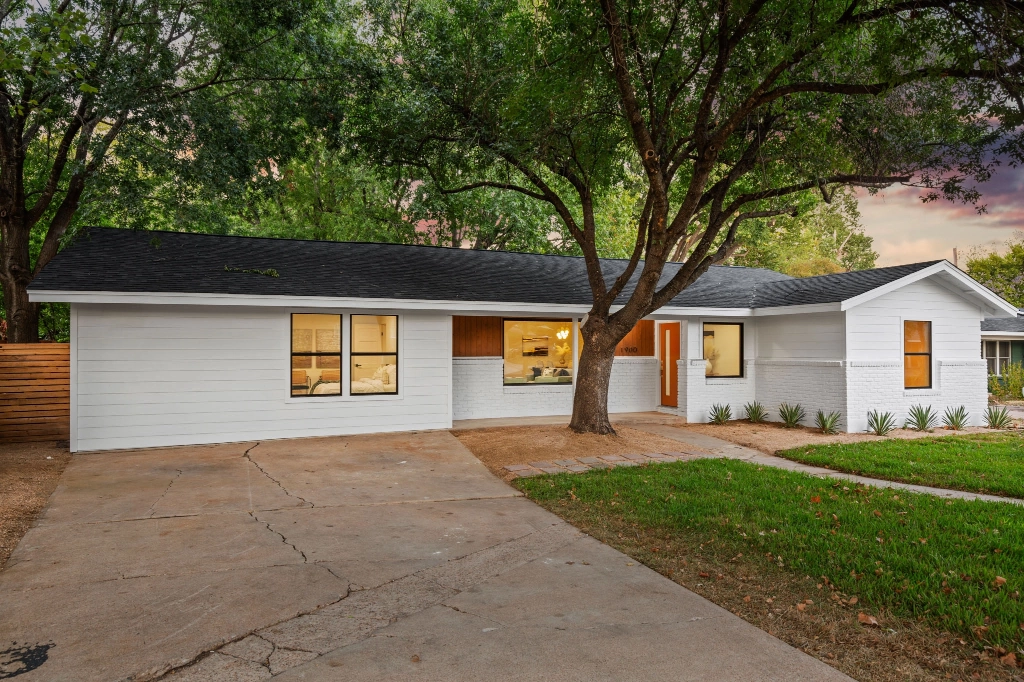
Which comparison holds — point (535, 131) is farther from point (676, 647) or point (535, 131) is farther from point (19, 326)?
point (19, 326)

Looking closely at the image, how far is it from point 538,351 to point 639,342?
9.05 feet

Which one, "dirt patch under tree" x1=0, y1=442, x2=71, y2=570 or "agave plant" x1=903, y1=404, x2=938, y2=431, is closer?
"dirt patch under tree" x1=0, y1=442, x2=71, y2=570

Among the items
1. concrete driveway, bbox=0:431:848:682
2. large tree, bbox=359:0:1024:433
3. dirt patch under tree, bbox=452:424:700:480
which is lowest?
concrete driveway, bbox=0:431:848:682

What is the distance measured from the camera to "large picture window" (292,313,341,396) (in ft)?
37.3

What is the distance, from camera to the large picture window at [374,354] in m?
11.8

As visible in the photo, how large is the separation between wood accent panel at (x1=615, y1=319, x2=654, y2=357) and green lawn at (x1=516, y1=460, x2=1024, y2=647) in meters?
7.22

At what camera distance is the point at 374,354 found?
1193 cm

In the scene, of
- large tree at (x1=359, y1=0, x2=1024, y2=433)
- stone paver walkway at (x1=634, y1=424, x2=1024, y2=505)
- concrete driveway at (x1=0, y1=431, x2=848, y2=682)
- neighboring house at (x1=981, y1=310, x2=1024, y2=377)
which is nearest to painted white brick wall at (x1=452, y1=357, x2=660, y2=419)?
stone paver walkway at (x1=634, y1=424, x2=1024, y2=505)

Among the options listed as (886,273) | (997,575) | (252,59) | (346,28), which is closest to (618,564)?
(997,575)

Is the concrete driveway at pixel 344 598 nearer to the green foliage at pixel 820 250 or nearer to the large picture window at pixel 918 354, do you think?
the large picture window at pixel 918 354

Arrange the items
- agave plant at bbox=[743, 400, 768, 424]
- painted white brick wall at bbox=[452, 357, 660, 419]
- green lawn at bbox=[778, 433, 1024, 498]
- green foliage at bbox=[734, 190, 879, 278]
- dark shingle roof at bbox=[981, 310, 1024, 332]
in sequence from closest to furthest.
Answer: green lawn at bbox=[778, 433, 1024, 498] < agave plant at bbox=[743, 400, 768, 424] < painted white brick wall at bbox=[452, 357, 660, 419] < dark shingle roof at bbox=[981, 310, 1024, 332] < green foliage at bbox=[734, 190, 879, 278]

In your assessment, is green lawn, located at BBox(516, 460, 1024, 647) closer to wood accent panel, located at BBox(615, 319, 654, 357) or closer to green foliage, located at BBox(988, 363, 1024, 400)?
wood accent panel, located at BBox(615, 319, 654, 357)

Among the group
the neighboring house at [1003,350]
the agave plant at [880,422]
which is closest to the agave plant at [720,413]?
the agave plant at [880,422]

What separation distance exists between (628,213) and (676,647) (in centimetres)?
2512
